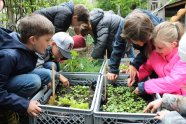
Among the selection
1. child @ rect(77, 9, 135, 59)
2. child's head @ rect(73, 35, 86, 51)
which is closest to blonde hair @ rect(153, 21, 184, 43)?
child @ rect(77, 9, 135, 59)

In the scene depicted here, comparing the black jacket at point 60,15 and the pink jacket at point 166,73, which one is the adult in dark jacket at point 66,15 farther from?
the pink jacket at point 166,73

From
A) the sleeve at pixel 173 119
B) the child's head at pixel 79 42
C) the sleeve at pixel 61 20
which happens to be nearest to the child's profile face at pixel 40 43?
the sleeve at pixel 173 119

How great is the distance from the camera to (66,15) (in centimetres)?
411

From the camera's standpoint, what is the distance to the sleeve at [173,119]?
192cm

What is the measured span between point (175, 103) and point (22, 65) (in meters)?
1.21

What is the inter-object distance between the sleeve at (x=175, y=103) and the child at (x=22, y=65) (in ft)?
2.99

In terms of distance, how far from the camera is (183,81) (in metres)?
2.37

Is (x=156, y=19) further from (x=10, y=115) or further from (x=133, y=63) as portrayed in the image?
(x=10, y=115)

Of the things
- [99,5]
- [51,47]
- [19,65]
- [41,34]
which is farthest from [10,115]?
[99,5]

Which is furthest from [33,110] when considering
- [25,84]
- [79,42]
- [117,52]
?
[79,42]

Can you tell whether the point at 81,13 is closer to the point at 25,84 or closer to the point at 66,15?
the point at 66,15

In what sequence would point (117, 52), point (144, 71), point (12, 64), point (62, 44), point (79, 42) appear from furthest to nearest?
point (79, 42) < point (117, 52) < point (62, 44) < point (144, 71) < point (12, 64)

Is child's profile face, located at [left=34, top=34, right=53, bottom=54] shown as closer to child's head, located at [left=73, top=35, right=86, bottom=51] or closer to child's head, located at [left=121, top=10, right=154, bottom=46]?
child's head, located at [left=121, top=10, right=154, bottom=46]

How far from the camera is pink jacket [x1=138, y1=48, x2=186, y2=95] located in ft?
7.82
